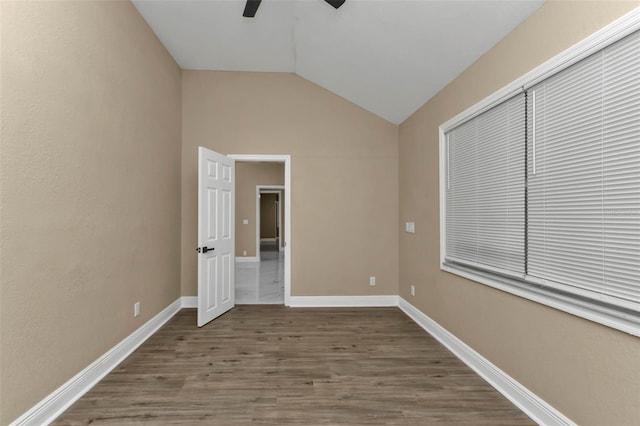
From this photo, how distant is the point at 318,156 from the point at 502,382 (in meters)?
3.23

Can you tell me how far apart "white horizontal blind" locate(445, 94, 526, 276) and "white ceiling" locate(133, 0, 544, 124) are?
58 centimetres

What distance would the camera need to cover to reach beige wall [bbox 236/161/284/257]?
7934mm

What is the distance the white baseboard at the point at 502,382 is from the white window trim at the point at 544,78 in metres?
0.62

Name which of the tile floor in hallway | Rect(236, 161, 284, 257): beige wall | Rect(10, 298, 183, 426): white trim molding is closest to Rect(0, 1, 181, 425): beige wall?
Rect(10, 298, 183, 426): white trim molding

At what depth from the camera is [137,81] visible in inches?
118

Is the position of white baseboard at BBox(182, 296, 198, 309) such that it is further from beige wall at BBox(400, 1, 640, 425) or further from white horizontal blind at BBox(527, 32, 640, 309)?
white horizontal blind at BBox(527, 32, 640, 309)

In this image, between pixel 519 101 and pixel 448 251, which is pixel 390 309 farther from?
pixel 519 101

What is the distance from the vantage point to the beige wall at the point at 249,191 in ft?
26.0

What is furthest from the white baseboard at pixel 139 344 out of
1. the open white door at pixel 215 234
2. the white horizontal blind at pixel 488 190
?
the white horizontal blind at pixel 488 190

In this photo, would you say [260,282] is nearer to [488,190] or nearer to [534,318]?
[488,190]

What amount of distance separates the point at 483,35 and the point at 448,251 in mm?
1914

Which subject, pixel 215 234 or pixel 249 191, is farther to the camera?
pixel 249 191

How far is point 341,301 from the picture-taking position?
4.28 meters

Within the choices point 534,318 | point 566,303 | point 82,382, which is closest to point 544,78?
point 566,303
